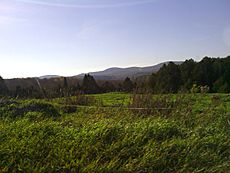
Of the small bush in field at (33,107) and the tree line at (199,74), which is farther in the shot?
the tree line at (199,74)

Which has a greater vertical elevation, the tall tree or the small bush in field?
the tall tree

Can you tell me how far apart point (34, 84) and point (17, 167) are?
13165 millimetres

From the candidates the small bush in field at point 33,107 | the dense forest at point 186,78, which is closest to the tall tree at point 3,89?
the small bush in field at point 33,107

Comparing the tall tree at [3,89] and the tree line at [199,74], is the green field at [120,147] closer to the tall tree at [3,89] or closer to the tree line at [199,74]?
the tall tree at [3,89]

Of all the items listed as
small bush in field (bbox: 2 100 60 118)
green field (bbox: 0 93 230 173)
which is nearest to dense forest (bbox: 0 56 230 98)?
small bush in field (bbox: 2 100 60 118)

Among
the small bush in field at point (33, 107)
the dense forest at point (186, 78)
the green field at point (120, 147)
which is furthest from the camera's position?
the dense forest at point (186, 78)

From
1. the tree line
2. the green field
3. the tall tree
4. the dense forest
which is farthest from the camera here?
the tree line

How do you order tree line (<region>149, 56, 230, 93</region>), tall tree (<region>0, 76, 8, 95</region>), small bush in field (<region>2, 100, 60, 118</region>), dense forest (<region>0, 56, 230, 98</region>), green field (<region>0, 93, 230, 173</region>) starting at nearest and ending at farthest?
1. green field (<region>0, 93, 230, 173</region>)
2. small bush in field (<region>2, 100, 60, 118</region>)
3. tall tree (<region>0, 76, 8, 95</region>)
4. dense forest (<region>0, 56, 230, 98</region>)
5. tree line (<region>149, 56, 230, 93</region>)

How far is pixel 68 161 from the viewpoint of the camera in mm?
5492

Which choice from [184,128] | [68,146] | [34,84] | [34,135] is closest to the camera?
[68,146]

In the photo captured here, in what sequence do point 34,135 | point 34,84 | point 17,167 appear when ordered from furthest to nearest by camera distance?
point 34,84 < point 34,135 < point 17,167

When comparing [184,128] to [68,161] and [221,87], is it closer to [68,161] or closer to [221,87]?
[68,161]

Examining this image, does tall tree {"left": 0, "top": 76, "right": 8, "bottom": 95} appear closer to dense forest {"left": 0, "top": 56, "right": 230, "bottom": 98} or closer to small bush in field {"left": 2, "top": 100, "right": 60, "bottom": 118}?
small bush in field {"left": 2, "top": 100, "right": 60, "bottom": 118}

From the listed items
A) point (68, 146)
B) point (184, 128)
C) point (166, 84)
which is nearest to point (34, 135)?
point (68, 146)
